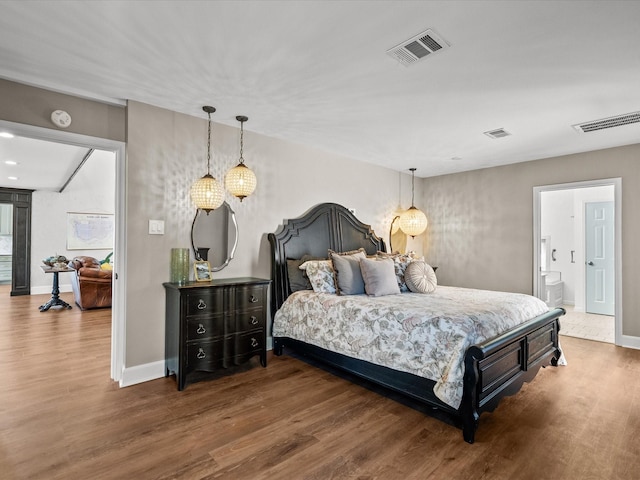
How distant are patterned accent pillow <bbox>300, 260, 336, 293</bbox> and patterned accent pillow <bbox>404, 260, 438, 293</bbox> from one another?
84 cm

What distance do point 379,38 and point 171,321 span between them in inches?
108

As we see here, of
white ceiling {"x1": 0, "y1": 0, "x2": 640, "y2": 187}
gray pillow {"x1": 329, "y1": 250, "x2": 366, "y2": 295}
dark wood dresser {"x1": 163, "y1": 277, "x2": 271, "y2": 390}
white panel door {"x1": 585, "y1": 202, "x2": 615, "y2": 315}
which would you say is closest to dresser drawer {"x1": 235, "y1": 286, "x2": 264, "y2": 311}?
dark wood dresser {"x1": 163, "y1": 277, "x2": 271, "y2": 390}

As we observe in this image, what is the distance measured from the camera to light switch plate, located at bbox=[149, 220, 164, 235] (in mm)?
3088

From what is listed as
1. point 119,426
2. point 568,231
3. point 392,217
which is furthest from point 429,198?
point 119,426

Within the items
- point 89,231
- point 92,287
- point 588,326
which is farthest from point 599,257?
point 89,231

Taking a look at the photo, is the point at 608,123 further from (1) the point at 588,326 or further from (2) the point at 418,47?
(1) the point at 588,326

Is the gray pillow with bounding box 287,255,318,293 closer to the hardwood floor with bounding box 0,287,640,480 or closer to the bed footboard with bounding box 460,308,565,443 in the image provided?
the hardwood floor with bounding box 0,287,640,480

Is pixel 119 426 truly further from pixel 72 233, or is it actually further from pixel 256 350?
pixel 72 233

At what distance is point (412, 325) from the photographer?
2559 millimetres

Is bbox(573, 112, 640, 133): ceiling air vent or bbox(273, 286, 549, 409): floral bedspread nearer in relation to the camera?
bbox(273, 286, 549, 409): floral bedspread

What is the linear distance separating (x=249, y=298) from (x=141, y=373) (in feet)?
3.64

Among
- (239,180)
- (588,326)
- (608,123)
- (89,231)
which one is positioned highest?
(608,123)

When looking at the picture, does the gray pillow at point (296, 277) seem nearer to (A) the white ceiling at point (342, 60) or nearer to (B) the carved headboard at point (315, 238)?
(B) the carved headboard at point (315, 238)

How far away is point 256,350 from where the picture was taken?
3303 millimetres
